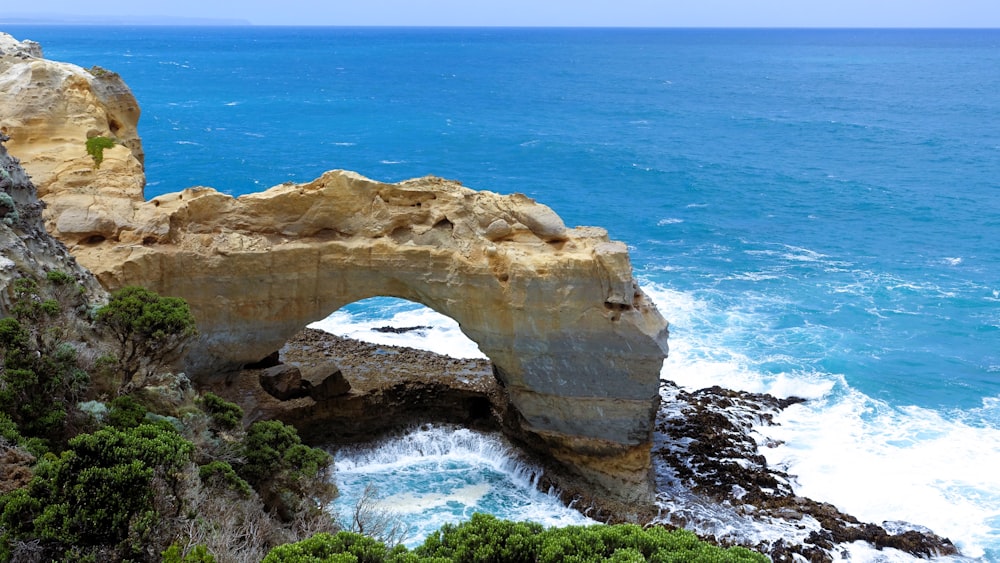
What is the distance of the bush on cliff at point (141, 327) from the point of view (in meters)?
18.4

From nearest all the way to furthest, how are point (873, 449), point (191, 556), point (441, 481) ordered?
point (191, 556), point (441, 481), point (873, 449)

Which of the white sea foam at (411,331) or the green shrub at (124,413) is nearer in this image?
the green shrub at (124,413)

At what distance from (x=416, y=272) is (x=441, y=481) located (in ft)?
19.8

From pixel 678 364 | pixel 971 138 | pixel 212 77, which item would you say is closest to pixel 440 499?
pixel 678 364

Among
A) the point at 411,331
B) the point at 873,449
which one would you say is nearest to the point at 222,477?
the point at 411,331

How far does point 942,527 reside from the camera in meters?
24.7

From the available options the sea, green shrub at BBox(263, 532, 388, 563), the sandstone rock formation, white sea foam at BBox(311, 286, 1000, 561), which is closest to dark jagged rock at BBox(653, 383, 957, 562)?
white sea foam at BBox(311, 286, 1000, 561)

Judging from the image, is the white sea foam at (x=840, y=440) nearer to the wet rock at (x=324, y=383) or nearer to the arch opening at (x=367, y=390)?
the arch opening at (x=367, y=390)

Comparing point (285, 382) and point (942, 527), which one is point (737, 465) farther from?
point (285, 382)

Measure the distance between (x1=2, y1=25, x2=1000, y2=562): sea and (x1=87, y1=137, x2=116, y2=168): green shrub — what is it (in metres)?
11.1

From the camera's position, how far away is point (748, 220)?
53625 millimetres

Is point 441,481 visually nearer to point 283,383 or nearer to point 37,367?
point 283,383

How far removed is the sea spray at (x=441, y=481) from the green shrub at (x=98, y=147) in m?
10.8

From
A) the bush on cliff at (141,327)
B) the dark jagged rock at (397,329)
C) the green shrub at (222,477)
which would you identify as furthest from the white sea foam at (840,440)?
the bush on cliff at (141,327)
